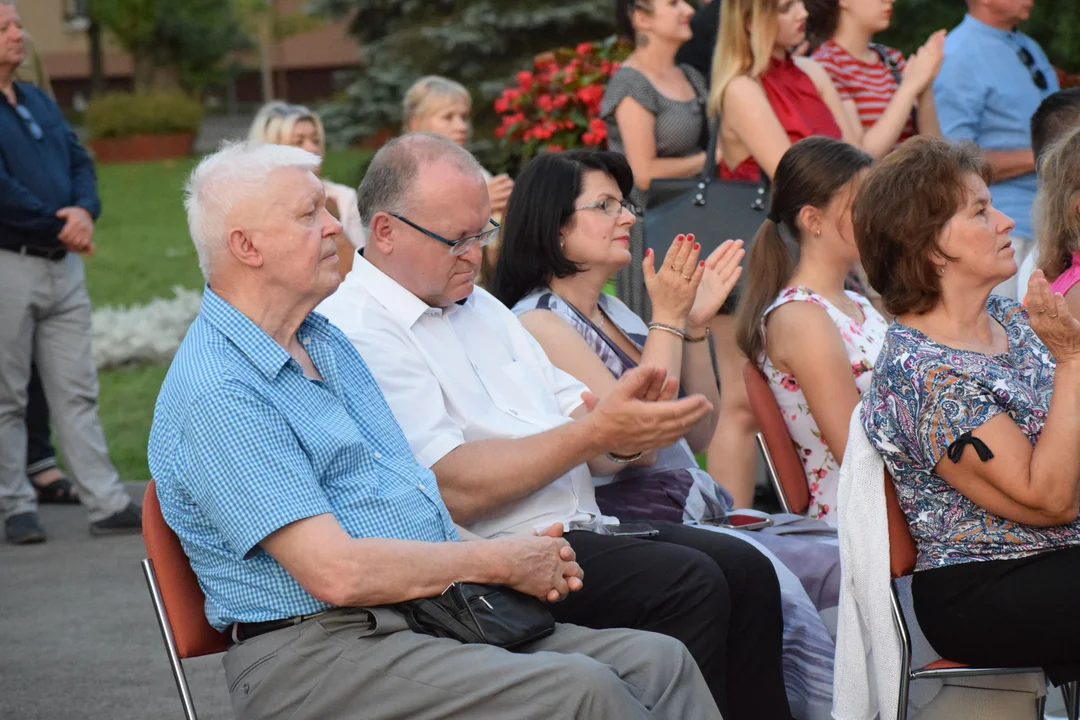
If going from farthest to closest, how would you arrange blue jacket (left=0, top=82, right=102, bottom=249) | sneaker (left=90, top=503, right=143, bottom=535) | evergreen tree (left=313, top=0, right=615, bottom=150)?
evergreen tree (left=313, top=0, right=615, bottom=150) → sneaker (left=90, top=503, right=143, bottom=535) → blue jacket (left=0, top=82, right=102, bottom=249)

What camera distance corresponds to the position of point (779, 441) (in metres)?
4.17

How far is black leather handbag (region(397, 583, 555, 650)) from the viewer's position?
2.81 metres

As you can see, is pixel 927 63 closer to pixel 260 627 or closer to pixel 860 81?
pixel 860 81

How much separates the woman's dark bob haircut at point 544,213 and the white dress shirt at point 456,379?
16.6 inches

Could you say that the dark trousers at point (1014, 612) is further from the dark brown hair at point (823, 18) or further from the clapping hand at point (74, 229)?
the clapping hand at point (74, 229)

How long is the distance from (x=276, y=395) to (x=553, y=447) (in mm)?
738

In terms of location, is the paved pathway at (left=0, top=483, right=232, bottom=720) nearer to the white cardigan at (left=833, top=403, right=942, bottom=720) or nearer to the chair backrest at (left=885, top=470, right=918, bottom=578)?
the white cardigan at (left=833, top=403, right=942, bottom=720)

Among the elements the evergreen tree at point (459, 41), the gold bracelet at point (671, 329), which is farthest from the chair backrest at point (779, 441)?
the evergreen tree at point (459, 41)

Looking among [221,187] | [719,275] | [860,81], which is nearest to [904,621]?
[719,275]

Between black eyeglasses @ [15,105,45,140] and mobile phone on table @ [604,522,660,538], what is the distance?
3.91 meters

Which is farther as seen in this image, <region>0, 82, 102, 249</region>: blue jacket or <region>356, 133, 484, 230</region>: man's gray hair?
<region>0, 82, 102, 249</region>: blue jacket

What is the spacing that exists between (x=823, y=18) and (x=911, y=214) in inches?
130

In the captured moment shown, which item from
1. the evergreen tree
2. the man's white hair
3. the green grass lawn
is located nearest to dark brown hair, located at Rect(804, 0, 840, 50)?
the green grass lawn

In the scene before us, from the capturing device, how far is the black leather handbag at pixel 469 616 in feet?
9.21
